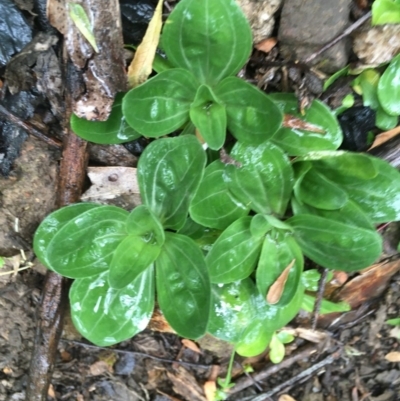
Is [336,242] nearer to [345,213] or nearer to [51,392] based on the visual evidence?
[345,213]

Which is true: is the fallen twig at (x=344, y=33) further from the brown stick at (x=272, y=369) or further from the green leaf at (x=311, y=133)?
the brown stick at (x=272, y=369)

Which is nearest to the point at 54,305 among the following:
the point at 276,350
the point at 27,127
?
the point at 27,127

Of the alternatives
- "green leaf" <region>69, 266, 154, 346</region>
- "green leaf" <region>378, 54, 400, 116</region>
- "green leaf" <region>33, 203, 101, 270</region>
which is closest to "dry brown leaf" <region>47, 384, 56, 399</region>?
"green leaf" <region>69, 266, 154, 346</region>

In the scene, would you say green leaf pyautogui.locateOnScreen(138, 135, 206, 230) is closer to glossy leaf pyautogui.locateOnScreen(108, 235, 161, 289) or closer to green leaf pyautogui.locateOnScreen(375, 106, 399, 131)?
glossy leaf pyautogui.locateOnScreen(108, 235, 161, 289)

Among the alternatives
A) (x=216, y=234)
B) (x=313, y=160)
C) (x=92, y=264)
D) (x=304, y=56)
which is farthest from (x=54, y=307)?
(x=304, y=56)

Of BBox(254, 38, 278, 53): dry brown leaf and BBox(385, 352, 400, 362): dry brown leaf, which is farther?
BBox(385, 352, 400, 362): dry brown leaf

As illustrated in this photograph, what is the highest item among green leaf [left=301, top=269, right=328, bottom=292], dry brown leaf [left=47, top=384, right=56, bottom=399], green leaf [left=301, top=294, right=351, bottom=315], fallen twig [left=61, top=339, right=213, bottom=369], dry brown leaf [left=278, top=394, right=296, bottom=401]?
green leaf [left=301, top=269, right=328, bottom=292]
